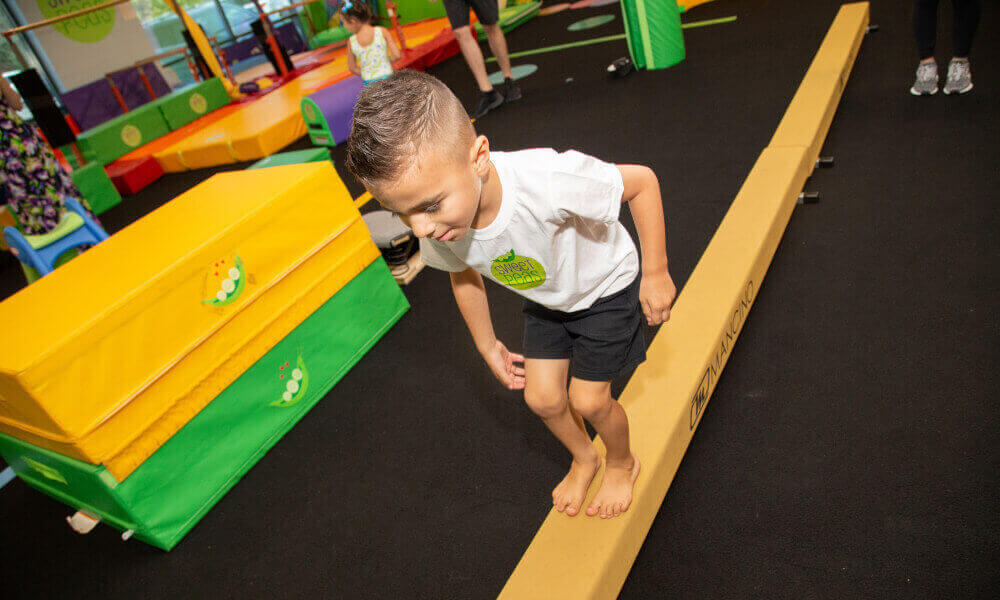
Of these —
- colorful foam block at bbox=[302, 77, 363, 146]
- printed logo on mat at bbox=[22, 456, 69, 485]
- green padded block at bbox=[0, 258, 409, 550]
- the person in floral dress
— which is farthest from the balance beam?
colorful foam block at bbox=[302, 77, 363, 146]

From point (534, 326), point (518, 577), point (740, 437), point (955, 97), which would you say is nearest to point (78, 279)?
point (534, 326)

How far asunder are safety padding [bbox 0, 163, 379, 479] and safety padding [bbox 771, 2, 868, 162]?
1.95 meters

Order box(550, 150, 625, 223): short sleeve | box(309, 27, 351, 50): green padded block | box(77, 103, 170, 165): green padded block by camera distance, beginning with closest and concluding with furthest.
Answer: box(550, 150, 625, 223): short sleeve → box(77, 103, 170, 165): green padded block → box(309, 27, 351, 50): green padded block

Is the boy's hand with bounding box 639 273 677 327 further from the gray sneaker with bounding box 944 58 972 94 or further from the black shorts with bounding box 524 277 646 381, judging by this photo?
the gray sneaker with bounding box 944 58 972 94

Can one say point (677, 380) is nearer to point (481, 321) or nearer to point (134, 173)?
point (481, 321)

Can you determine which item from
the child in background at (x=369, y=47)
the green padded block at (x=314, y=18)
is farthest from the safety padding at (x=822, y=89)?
the green padded block at (x=314, y=18)

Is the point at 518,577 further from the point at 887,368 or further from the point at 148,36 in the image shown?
the point at 148,36

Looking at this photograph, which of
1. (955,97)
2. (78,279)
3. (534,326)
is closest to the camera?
(534,326)

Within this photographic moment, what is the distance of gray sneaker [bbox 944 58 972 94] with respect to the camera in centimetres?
279

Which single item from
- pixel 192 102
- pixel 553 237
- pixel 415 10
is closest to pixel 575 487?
pixel 553 237

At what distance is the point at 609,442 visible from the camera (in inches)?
51.8

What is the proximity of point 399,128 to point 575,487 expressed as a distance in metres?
0.94

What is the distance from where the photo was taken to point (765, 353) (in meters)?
1.81

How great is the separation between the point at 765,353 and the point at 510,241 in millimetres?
1108
